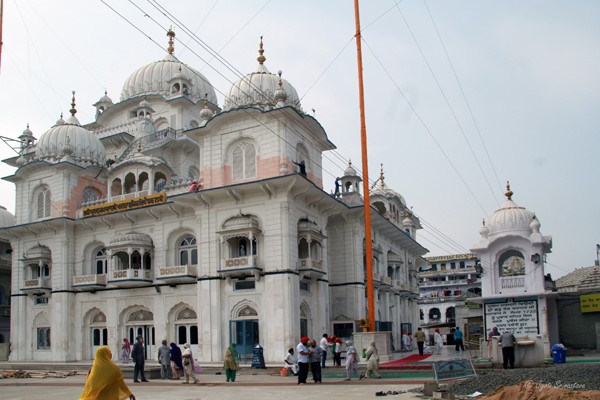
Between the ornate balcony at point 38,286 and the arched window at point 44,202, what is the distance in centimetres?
369

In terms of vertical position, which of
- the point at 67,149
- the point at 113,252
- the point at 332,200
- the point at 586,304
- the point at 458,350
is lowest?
the point at 458,350

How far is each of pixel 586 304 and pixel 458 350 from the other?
30.1 ft

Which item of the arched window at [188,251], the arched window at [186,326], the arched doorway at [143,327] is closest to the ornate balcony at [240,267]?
the arched window at [188,251]

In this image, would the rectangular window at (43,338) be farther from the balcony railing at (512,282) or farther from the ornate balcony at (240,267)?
the balcony railing at (512,282)

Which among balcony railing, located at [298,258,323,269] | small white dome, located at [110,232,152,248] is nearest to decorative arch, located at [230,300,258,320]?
balcony railing, located at [298,258,323,269]

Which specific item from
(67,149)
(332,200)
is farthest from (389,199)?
(67,149)

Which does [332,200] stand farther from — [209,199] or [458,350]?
[458,350]

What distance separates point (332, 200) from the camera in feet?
107

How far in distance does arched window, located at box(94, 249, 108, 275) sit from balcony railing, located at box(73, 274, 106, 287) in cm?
137

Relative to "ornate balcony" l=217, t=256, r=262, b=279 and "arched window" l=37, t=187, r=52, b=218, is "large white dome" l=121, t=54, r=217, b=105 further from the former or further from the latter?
"ornate balcony" l=217, t=256, r=262, b=279

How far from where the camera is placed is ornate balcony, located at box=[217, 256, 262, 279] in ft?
95.2

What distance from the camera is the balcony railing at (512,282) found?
2509 cm

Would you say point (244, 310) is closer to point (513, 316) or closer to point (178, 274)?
point (178, 274)

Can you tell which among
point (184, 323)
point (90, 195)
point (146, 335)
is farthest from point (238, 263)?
point (90, 195)
